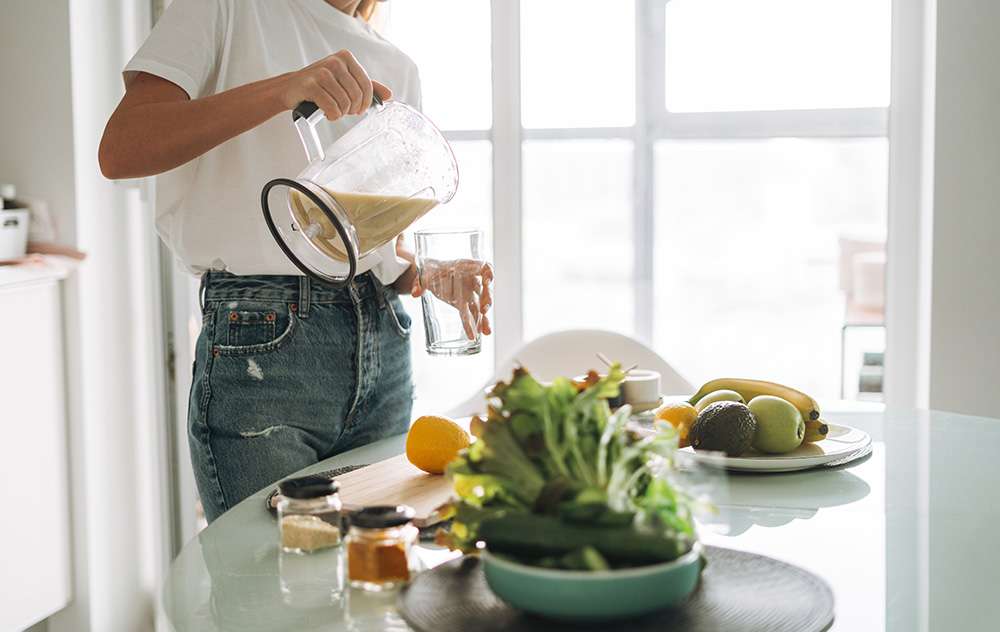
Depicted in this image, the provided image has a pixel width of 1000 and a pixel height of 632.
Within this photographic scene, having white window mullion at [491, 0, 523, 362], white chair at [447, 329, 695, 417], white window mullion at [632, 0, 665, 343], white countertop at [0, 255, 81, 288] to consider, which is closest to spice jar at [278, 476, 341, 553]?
white chair at [447, 329, 695, 417]

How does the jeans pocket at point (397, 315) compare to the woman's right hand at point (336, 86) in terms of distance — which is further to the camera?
the jeans pocket at point (397, 315)

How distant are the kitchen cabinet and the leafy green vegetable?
182cm

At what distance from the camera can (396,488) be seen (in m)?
1.01

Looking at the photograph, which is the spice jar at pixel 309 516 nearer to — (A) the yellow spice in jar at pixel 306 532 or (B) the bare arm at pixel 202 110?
(A) the yellow spice in jar at pixel 306 532

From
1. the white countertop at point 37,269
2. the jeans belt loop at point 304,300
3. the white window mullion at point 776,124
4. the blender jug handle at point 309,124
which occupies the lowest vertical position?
the jeans belt loop at point 304,300

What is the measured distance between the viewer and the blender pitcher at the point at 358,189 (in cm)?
102

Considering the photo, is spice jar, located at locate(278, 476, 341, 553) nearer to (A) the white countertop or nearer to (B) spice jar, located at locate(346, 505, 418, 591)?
(B) spice jar, located at locate(346, 505, 418, 591)

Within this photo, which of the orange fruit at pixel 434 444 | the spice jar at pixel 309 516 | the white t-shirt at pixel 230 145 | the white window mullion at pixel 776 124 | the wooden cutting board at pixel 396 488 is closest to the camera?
the spice jar at pixel 309 516

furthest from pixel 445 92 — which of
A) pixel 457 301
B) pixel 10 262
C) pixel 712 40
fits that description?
pixel 457 301

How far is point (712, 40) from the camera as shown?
8.64 ft

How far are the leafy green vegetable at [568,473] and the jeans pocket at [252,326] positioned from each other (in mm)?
709

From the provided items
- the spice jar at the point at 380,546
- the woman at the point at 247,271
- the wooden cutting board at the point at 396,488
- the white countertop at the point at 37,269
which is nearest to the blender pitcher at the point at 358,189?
the woman at the point at 247,271

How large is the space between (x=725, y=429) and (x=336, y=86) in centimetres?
59

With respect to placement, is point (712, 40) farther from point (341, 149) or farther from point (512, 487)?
point (512, 487)
